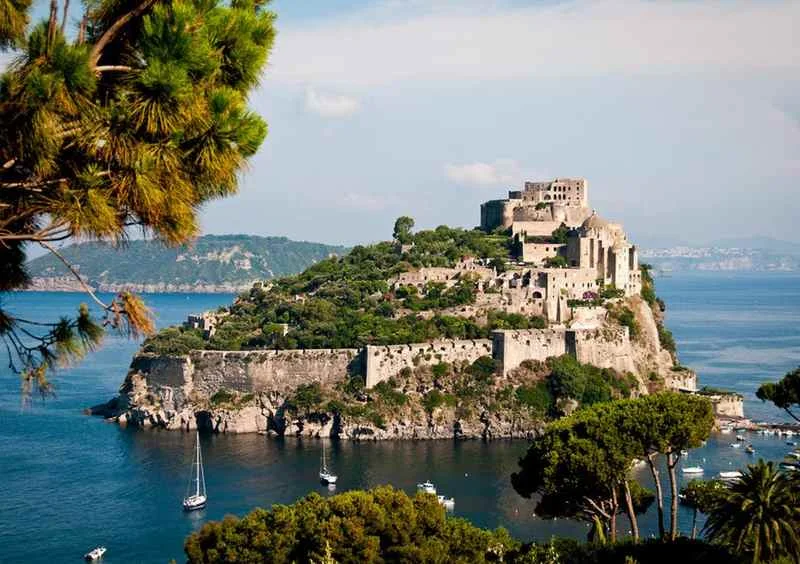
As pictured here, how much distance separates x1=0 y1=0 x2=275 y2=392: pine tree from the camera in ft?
21.3

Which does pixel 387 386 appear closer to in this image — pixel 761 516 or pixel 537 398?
pixel 537 398

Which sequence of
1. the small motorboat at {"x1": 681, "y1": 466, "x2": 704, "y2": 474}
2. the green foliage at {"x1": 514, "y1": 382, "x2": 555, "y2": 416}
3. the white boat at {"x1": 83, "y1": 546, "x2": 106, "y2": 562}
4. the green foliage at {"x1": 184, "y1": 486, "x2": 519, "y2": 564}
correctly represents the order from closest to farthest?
1. the green foliage at {"x1": 184, "y1": 486, "x2": 519, "y2": 564}
2. the white boat at {"x1": 83, "y1": 546, "x2": 106, "y2": 562}
3. the small motorboat at {"x1": 681, "y1": 466, "x2": 704, "y2": 474}
4. the green foliage at {"x1": 514, "y1": 382, "x2": 555, "y2": 416}

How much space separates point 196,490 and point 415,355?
13.7m

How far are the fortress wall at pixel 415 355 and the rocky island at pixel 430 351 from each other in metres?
0.05

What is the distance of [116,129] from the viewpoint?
6781mm

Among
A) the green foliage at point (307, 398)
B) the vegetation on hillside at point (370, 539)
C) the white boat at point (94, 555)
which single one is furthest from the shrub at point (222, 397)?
the vegetation on hillside at point (370, 539)

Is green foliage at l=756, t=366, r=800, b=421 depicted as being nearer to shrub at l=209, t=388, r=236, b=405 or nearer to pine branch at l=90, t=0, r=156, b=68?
pine branch at l=90, t=0, r=156, b=68

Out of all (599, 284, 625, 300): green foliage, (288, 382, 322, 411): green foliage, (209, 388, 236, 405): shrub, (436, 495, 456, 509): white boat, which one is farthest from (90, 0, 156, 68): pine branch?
(599, 284, 625, 300): green foliage

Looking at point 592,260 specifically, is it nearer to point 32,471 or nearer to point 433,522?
point 32,471

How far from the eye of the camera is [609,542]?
19906mm

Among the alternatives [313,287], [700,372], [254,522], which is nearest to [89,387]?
[313,287]

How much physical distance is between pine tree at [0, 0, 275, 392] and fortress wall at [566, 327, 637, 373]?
42.7 m

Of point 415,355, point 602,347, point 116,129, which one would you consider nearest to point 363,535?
point 116,129

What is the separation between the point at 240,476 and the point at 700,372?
112ft
